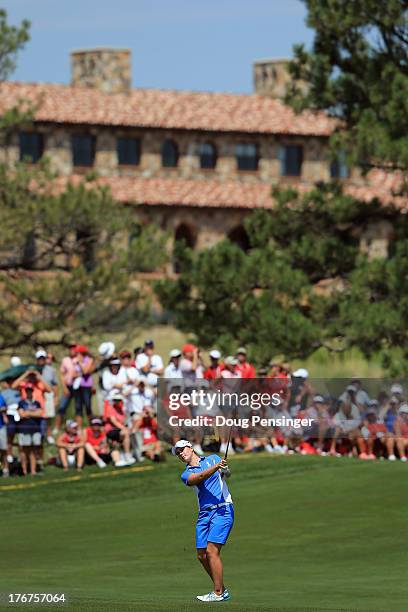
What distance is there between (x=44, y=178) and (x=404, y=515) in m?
22.0

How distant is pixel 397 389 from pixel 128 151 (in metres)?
47.5

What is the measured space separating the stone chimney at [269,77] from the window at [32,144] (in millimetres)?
12193

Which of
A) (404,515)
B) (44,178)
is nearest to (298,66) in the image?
(44,178)

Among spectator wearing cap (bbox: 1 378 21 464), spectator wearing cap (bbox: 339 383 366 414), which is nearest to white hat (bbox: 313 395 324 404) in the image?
spectator wearing cap (bbox: 339 383 366 414)

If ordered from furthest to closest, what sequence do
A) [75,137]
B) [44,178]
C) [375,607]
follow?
1. [75,137]
2. [44,178]
3. [375,607]

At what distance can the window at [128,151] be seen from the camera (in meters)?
74.3

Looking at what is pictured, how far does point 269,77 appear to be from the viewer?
260 ft

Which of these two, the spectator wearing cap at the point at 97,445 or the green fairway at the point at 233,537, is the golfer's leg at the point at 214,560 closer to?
the green fairway at the point at 233,537

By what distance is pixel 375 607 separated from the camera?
16438 mm

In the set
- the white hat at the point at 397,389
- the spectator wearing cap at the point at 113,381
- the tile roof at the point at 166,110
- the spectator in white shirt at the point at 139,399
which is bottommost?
the spectator in white shirt at the point at 139,399

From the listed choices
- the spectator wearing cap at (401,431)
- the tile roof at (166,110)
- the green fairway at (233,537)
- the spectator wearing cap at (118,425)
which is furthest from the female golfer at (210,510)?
the tile roof at (166,110)

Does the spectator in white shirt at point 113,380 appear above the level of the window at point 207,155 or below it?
→ below

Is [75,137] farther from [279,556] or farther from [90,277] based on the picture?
[279,556]

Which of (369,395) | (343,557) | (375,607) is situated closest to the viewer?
(375,607)
